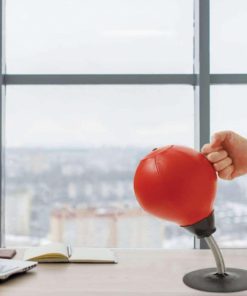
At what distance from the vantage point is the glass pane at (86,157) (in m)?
2.91

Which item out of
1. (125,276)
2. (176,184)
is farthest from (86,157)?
(176,184)

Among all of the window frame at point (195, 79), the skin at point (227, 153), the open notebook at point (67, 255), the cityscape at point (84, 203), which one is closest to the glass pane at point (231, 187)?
the cityscape at point (84, 203)

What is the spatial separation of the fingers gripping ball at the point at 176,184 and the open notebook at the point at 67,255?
480mm

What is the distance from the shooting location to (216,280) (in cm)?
139
